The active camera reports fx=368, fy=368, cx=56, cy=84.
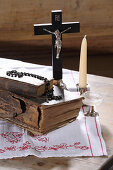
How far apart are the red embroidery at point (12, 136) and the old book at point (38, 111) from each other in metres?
0.04

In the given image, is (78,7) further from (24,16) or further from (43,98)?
(43,98)

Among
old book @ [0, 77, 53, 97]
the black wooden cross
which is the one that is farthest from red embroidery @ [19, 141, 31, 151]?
the black wooden cross

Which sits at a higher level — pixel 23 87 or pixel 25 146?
pixel 23 87

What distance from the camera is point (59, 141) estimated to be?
1.26 metres

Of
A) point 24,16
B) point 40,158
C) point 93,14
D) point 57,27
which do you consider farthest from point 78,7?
point 40,158

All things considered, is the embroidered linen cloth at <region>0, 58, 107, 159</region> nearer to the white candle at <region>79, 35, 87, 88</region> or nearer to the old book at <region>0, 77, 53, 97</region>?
the old book at <region>0, 77, 53, 97</region>

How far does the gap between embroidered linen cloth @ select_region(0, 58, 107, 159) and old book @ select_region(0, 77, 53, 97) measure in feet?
0.25

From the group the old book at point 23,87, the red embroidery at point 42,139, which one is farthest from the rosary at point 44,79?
the red embroidery at point 42,139

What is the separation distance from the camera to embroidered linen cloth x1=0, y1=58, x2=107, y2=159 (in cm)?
120

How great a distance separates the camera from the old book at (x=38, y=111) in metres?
1.21

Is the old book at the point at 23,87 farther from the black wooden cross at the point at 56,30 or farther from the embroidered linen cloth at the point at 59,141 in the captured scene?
the black wooden cross at the point at 56,30

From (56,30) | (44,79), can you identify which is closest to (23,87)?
(44,79)

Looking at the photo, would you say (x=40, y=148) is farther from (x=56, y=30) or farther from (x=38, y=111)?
(x=56, y=30)

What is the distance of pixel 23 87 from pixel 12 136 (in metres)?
0.18
